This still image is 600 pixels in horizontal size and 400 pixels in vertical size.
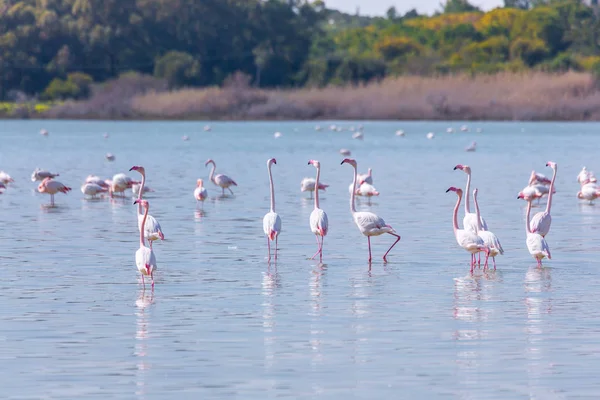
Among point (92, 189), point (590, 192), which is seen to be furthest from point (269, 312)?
point (92, 189)

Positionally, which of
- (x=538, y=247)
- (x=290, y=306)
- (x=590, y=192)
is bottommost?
(x=290, y=306)

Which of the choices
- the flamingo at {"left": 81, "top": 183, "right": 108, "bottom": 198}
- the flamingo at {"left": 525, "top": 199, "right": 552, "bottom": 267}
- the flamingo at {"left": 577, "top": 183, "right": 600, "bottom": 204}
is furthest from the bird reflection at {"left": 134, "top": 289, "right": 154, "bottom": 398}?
the flamingo at {"left": 81, "top": 183, "right": 108, "bottom": 198}

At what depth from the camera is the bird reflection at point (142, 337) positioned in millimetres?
9000

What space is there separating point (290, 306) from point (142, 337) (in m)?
1.98

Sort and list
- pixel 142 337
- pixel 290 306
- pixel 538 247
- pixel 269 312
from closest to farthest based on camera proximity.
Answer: pixel 142 337 → pixel 269 312 → pixel 290 306 → pixel 538 247

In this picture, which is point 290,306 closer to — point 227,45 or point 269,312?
point 269,312

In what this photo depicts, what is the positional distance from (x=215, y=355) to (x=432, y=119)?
69.8 m

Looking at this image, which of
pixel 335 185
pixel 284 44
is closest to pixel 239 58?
pixel 284 44

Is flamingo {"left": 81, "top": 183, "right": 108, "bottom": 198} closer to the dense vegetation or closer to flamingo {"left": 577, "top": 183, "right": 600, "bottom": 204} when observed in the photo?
flamingo {"left": 577, "top": 183, "right": 600, "bottom": 204}

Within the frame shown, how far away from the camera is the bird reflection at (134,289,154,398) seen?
9.00 meters

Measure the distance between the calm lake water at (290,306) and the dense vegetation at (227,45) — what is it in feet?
207

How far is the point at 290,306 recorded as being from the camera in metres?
12.1

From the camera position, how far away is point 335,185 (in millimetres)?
29984

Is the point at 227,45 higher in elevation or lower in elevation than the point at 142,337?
higher
